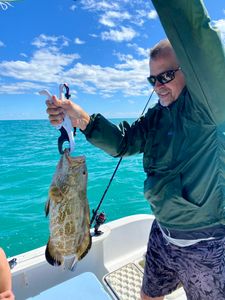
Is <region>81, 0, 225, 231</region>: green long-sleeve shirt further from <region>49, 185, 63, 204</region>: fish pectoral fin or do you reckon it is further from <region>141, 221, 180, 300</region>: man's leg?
<region>49, 185, 63, 204</region>: fish pectoral fin

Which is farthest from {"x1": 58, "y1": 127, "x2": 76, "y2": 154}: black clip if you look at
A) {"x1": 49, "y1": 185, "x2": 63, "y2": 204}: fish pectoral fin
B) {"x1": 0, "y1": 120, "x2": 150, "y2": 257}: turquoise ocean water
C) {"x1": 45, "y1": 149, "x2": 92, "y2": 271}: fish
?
{"x1": 0, "y1": 120, "x2": 150, "y2": 257}: turquoise ocean water

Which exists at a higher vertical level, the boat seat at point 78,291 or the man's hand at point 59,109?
the man's hand at point 59,109

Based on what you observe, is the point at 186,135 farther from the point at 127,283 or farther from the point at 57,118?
the point at 127,283

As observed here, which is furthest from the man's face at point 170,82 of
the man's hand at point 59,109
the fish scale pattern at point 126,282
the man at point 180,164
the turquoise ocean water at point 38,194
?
the turquoise ocean water at point 38,194

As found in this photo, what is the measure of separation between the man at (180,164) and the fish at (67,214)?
0.26m

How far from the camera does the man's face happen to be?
1.70m

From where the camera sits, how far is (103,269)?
3.55 m

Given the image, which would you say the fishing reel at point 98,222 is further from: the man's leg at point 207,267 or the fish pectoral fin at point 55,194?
the fish pectoral fin at point 55,194

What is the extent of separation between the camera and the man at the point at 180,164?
169cm

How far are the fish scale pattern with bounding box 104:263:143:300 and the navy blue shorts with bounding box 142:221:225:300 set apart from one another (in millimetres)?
962

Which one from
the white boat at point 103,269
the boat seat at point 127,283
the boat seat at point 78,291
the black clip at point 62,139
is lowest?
the boat seat at point 127,283

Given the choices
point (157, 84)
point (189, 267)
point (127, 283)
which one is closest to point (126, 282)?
point (127, 283)

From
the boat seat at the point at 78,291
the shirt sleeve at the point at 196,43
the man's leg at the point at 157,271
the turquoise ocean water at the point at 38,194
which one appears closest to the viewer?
the shirt sleeve at the point at 196,43

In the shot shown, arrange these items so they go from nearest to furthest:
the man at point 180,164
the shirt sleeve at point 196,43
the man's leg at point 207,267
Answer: the shirt sleeve at point 196,43, the man at point 180,164, the man's leg at point 207,267
